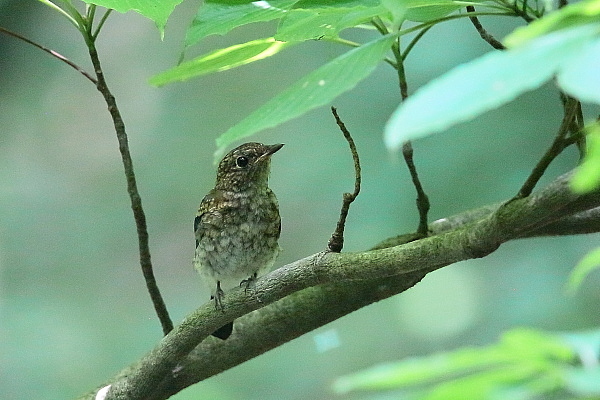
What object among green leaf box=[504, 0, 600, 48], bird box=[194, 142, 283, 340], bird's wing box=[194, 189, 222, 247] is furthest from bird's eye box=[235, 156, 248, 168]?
green leaf box=[504, 0, 600, 48]

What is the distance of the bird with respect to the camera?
8.28 feet

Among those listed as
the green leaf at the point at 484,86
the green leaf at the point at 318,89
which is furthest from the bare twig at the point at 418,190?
the green leaf at the point at 484,86

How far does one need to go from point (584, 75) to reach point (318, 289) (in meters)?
1.49

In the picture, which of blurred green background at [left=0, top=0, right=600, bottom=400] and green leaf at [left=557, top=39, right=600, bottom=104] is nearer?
green leaf at [left=557, top=39, right=600, bottom=104]

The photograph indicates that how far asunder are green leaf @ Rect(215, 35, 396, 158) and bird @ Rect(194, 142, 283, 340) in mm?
1708

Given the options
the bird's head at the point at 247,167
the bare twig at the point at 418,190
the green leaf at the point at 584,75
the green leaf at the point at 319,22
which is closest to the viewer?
the green leaf at the point at 584,75

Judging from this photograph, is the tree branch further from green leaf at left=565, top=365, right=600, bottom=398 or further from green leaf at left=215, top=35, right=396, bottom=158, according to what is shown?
green leaf at left=565, top=365, right=600, bottom=398

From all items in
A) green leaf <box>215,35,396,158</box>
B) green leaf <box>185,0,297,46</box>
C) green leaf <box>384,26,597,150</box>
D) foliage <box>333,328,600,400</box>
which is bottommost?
foliage <box>333,328,600,400</box>

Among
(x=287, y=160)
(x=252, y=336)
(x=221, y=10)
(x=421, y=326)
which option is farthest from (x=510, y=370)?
(x=287, y=160)

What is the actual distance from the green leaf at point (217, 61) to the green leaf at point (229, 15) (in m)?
0.04

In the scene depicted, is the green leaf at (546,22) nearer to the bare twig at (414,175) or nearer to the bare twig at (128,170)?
the bare twig at (414,175)

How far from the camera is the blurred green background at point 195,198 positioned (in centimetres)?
340

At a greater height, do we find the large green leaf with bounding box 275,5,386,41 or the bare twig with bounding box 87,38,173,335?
the bare twig with bounding box 87,38,173,335

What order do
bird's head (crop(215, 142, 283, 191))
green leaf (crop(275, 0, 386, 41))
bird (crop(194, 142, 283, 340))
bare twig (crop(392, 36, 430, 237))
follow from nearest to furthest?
green leaf (crop(275, 0, 386, 41)), bare twig (crop(392, 36, 430, 237)), bird (crop(194, 142, 283, 340)), bird's head (crop(215, 142, 283, 191))
